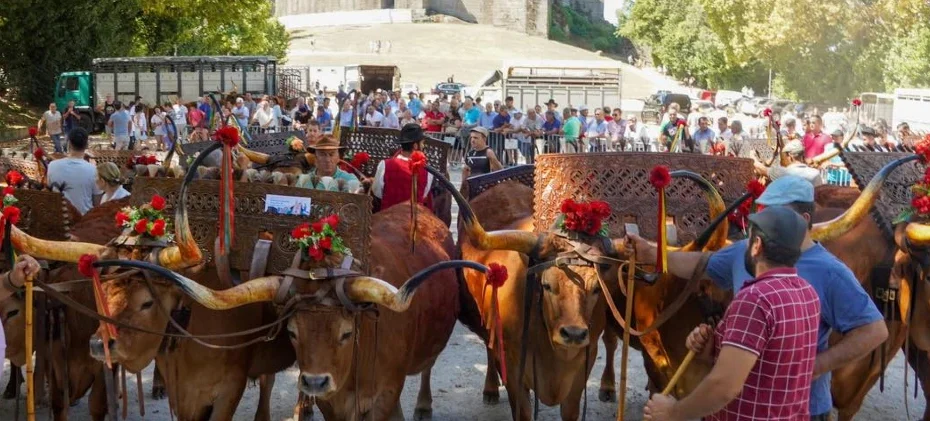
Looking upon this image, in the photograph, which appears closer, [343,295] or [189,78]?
[343,295]

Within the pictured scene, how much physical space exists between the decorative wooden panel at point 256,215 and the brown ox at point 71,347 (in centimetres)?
94

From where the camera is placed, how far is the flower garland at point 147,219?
295 inches

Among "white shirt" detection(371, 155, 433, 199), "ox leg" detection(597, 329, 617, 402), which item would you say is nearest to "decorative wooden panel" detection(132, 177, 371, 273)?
"white shirt" detection(371, 155, 433, 199)

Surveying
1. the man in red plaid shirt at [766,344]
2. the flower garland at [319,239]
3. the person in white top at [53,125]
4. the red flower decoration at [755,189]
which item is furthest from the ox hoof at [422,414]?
the person in white top at [53,125]

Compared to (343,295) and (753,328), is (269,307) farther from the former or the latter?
(753,328)

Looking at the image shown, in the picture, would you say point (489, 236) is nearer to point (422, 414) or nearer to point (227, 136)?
point (227, 136)

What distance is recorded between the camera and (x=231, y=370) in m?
7.90

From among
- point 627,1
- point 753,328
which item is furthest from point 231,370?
point 627,1

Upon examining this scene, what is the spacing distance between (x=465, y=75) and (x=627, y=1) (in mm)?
39908

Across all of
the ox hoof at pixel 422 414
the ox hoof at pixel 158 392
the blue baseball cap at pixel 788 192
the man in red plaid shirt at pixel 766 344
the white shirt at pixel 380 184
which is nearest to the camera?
the man in red plaid shirt at pixel 766 344

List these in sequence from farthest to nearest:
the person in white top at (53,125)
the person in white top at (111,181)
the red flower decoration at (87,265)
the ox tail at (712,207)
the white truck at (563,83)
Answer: the white truck at (563,83) → the person in white top at (53,125) → the person in white top at (111,181) → the ox tail at (712,207) → the red flower decoration at (87,265)

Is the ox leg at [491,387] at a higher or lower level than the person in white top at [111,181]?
lower

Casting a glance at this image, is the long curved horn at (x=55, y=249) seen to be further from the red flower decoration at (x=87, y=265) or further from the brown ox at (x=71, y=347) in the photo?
the brown ox at (x=71, y=347)

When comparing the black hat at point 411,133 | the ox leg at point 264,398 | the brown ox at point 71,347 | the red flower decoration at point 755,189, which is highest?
the black hat at point 411,133
